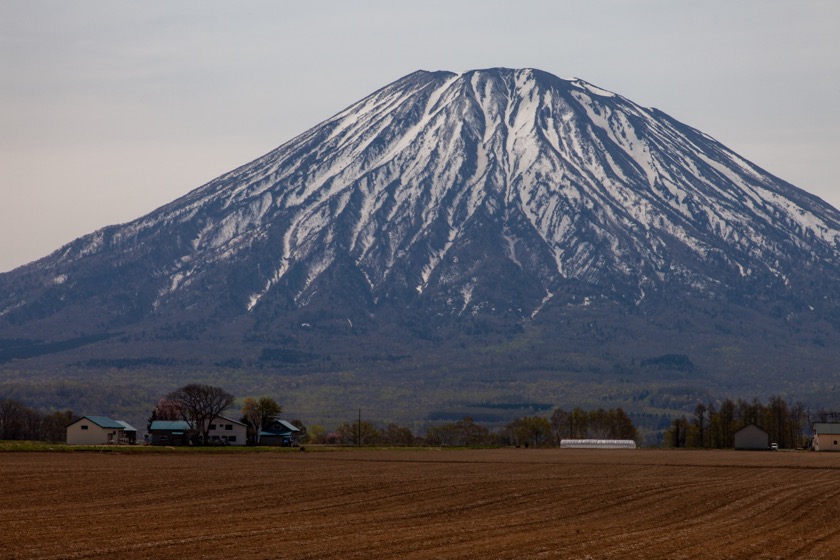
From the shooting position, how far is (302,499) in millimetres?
46031

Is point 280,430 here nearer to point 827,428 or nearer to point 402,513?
point 827,428

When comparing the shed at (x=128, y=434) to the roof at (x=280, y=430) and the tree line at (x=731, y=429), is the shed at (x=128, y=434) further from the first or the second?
the tree line at (x=731, y=429)

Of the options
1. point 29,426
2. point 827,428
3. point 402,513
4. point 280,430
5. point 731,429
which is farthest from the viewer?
point 731,429

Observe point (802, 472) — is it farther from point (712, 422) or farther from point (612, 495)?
point (712, 422)

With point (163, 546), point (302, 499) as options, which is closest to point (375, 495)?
point (302, 499)

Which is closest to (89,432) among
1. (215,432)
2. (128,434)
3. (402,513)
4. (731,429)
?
(215,432)

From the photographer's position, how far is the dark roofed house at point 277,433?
142 metres

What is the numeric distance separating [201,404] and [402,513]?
94.7 m

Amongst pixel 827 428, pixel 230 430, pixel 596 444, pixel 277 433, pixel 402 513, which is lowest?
pixel 402 513

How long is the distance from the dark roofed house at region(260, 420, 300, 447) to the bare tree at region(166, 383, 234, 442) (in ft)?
19.4

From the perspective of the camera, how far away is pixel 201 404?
13375cm

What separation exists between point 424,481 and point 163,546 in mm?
24966

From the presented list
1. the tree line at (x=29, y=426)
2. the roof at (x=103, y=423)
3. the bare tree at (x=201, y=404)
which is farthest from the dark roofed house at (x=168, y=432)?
the tree line at (x=29, y=426)

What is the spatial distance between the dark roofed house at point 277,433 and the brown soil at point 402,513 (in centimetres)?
7488
